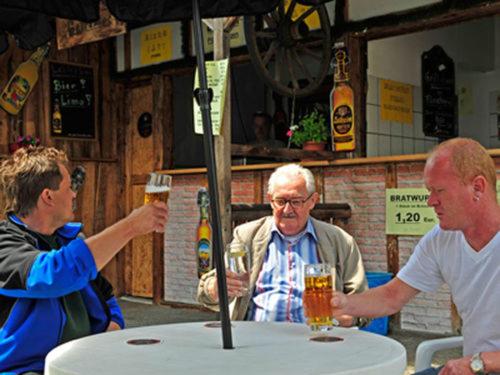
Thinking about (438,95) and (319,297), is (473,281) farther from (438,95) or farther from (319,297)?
(438,95)

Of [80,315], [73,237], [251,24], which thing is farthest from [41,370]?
[251,24]

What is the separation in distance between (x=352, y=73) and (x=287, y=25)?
83cm

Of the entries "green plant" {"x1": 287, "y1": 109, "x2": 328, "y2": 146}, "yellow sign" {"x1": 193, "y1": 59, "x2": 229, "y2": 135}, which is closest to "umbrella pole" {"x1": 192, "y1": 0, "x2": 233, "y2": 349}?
"yellow sign" {"x1": 193, "y1": 59, "x2": 229, "y2": 135}

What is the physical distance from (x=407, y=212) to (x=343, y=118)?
0.96 m

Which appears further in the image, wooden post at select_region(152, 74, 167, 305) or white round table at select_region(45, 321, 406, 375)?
wooden post at select_region(152, 74, 167, 305)

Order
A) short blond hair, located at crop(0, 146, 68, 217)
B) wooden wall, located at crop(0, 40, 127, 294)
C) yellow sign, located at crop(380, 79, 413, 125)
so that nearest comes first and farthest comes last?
1. short blond hair, located at crop(0, 146, 68, 217)
2. yellow sign, located at crop(380, 79, 413, 125)
3. wooden wall, located at crop(0, 40, 127, 294)

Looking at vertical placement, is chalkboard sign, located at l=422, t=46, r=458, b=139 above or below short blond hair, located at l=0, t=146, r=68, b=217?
above

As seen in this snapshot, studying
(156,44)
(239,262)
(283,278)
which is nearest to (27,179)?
(239,262)

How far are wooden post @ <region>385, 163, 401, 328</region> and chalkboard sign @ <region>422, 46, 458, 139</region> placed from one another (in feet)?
4.70

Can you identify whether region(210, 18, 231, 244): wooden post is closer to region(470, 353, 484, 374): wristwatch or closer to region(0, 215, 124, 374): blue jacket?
region(0, 215, 124, 374): blue jacket

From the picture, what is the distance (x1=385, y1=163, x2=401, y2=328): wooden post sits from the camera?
5961 mm

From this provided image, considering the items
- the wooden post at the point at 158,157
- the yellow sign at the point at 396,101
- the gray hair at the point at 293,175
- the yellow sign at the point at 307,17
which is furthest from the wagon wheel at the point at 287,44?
the gray hair at the point at 293,175

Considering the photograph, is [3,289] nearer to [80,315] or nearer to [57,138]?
[80,315]

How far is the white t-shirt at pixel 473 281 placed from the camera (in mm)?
2268
